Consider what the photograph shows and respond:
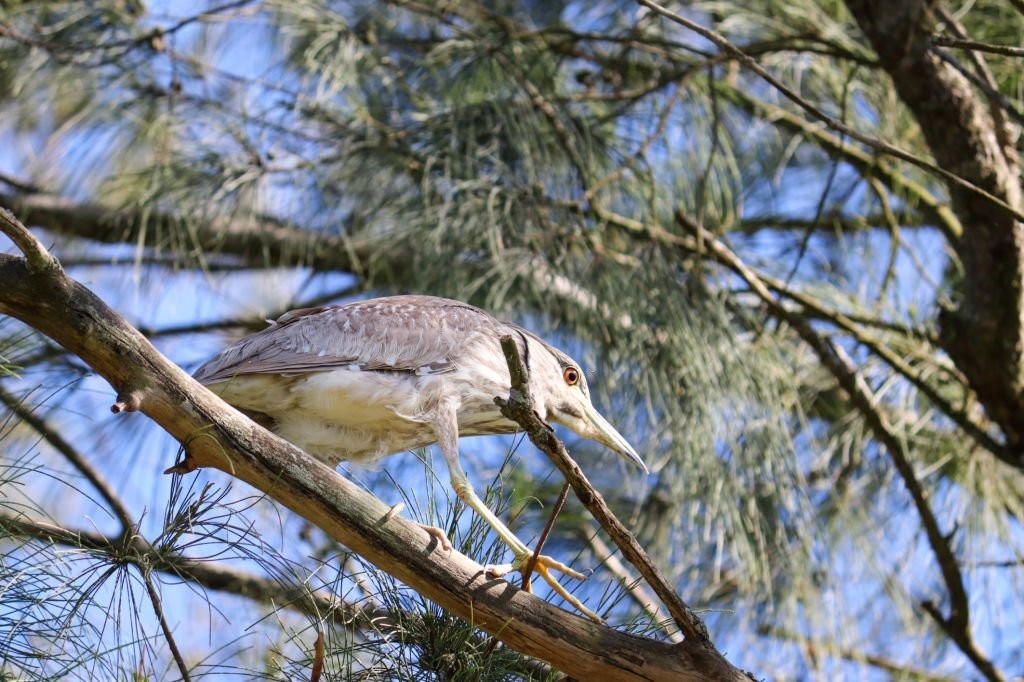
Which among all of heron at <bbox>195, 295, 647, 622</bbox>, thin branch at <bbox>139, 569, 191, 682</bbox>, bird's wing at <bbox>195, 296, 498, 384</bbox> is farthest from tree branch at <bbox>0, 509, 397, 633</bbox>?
bird's wing at <bbox>195, 296, 498, 384</bbox>

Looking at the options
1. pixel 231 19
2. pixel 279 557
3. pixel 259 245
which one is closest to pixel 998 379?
pixel 279 557

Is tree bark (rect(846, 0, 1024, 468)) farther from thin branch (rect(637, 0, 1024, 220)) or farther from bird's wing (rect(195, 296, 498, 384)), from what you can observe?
bird's wing (rect(195, 296, 498, 384))

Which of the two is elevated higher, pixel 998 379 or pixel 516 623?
pixel 998 379

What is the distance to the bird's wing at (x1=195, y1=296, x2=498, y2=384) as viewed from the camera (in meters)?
2.15

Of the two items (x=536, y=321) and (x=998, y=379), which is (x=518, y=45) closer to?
(x=536, y=321)

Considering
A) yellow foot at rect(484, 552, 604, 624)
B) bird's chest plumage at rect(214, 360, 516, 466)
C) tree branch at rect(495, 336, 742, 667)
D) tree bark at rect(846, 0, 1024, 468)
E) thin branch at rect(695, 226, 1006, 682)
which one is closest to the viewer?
tree branch at rect(495, 336, 742, 667)

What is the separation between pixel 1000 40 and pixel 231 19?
7.66ft

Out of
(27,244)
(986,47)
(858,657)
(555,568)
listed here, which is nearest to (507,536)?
(555,568)

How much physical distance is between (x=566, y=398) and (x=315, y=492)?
2.60 feet

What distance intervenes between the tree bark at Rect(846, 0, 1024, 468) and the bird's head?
40.1 inches

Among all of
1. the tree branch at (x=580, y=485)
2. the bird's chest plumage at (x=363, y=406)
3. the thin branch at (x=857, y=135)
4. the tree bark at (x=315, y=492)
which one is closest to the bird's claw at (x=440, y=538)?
the tree bark at (x=315, y=492)

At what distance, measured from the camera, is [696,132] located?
3393 mm

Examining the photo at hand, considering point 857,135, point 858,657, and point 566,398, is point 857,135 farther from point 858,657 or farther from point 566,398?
point 858,657

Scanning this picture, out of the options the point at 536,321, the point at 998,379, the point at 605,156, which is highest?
the point at 605,156
